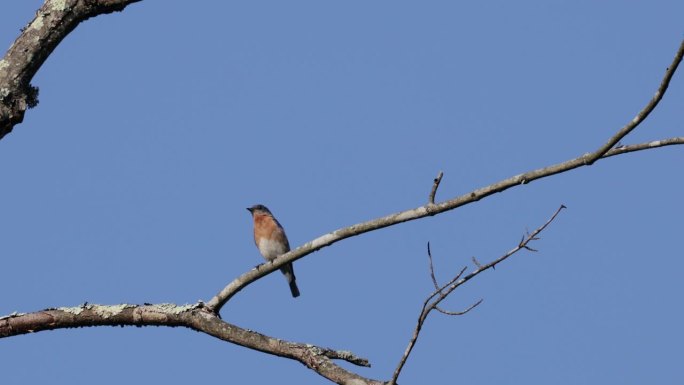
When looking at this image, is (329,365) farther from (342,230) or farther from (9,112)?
(9,112)

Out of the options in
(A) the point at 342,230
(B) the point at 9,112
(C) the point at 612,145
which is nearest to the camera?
(C) the point at 612,145

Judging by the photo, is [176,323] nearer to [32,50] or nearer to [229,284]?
[229,284]

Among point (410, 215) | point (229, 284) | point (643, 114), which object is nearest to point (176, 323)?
point (229, 284)

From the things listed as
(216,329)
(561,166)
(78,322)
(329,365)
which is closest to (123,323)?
(78,322)

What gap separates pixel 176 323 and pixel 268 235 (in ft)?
26.0

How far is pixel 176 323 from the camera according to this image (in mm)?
5773

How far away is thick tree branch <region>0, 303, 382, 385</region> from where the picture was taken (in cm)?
527

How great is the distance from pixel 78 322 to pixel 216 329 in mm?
838

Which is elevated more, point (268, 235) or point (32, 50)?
point (268, 235)

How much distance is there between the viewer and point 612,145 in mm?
4844

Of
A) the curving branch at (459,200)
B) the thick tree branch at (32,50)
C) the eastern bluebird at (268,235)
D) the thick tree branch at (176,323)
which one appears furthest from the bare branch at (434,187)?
the eastern bluebird at (268,235)

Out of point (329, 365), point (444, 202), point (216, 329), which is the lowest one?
point (329, 365)

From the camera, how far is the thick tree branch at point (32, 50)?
204 inches

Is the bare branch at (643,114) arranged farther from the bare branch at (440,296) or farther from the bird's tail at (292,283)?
the bird's tail at (292,283)
